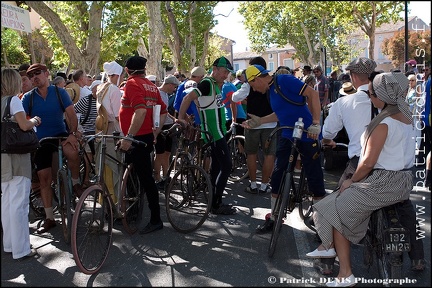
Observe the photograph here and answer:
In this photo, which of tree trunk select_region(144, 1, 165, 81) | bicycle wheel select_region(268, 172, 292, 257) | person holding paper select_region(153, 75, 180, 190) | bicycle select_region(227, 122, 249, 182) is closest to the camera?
tree trunk select_region(144, 1, 165, 81)

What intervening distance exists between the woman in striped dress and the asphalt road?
0.23m

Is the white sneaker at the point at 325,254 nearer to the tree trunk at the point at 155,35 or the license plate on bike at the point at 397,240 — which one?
the license plate on bike at the point at 397,240

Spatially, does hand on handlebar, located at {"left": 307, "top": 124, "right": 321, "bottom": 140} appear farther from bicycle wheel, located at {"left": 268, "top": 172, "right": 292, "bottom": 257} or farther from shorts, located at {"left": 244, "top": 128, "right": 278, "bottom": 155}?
shorts, located at {"left": 244, "top": 128, "right": 278, "bottom": 155}

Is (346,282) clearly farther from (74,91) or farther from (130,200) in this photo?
(74,91)

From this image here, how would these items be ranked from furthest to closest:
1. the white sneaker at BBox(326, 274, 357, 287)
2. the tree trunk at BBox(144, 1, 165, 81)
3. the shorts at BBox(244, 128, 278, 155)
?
the shorts at BBox(244, 128, 278, 155) → the white sneaker at BBox(326, 274, 357, 287) → the tree trunk at BBox(144, 1, 165, 81)

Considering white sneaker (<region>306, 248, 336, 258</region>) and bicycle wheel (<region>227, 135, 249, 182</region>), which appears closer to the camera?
white sneaker (<region>306, 248, 336, 258</region>)

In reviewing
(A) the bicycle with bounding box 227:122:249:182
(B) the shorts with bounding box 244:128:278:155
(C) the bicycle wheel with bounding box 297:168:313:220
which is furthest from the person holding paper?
(C) the bicycle wheel with bounding box 297:168:313:220

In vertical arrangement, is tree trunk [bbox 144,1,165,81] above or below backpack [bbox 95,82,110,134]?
above

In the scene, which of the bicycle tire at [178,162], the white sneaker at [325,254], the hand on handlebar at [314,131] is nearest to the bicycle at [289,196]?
the hand on handlebar at [314,131]

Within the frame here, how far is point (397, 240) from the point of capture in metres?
3.29

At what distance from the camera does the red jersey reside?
15.6 feet

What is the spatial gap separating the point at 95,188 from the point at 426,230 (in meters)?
2.77

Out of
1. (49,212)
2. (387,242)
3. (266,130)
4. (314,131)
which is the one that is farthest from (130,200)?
(387,242)

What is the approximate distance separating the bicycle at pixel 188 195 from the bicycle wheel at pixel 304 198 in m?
0.99
